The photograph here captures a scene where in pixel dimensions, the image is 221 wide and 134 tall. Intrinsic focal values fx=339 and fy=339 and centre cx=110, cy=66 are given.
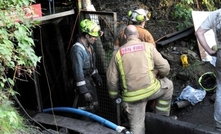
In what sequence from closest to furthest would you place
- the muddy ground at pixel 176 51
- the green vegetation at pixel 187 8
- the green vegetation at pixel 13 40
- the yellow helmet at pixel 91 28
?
the green vegetation at pixel 13 40, the yellow helmet at pixel 91 28, the muddy ground at pixel 176 51, the green vegetation at pixel 187 8

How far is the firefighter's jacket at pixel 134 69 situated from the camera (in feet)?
17.0

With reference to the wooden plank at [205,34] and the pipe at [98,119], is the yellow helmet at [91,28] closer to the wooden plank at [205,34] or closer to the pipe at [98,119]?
the pipe at [98,119]

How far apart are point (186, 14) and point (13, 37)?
5811mm

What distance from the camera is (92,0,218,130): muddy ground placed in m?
7.06

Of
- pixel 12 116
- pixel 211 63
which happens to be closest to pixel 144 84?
pixel 12 116

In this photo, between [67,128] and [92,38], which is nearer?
[67,128]

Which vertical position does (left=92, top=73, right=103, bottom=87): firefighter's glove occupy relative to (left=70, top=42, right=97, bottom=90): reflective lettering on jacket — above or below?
below

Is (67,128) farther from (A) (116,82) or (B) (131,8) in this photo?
(B) (131,8)

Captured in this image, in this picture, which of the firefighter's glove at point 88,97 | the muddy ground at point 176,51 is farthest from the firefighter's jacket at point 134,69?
the muddy ground at point 176,51

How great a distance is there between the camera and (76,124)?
5.53 m

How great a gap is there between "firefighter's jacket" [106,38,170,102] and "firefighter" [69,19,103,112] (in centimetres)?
74

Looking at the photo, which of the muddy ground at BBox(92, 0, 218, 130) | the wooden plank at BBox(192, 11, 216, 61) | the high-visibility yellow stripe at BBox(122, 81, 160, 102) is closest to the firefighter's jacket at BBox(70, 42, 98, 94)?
the high-visibility yellow stripe at BBox(122, 81, 160, 102)

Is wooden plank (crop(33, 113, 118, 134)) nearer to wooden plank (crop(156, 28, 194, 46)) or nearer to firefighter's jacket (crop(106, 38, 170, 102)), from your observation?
firefighter's jacket (crop(106, 38, 170, 102))

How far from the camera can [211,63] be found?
310 inches
